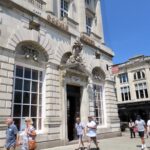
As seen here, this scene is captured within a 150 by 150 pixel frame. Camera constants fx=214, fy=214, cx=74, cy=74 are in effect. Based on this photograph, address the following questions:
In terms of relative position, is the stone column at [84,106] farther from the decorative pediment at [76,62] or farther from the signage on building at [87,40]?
the signage on building at [87,40]

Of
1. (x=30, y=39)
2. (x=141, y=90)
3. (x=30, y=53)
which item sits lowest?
(x=30, y=53)

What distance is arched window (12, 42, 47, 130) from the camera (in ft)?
40.9

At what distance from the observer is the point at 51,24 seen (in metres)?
15.3

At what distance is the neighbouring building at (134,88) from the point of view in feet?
138

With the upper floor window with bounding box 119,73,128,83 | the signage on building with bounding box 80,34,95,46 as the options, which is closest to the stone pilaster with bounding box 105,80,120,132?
the signage on building with bounding box 80,34,95,46

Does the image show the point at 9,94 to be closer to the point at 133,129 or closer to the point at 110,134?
→ the point at 110,134

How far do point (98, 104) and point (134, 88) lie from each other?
1042 inches

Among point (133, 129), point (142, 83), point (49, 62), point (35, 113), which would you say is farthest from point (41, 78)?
point (142, 83)

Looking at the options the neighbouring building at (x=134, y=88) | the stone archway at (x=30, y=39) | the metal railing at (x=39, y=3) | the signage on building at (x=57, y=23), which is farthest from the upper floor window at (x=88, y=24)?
the neighbouring building at (x=134, y=88)

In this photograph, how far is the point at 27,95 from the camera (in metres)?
13.2

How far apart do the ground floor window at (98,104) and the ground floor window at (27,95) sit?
6639 millimetres

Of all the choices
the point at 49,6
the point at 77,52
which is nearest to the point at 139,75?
the point at 77,52

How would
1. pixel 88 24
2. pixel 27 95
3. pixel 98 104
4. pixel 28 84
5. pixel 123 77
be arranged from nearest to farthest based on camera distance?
pixel 27 95, pixel 28 84, pixel 98 104, pixel 88 24, pixel 123 77

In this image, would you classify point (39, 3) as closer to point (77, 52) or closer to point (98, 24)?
point (77, 52)
